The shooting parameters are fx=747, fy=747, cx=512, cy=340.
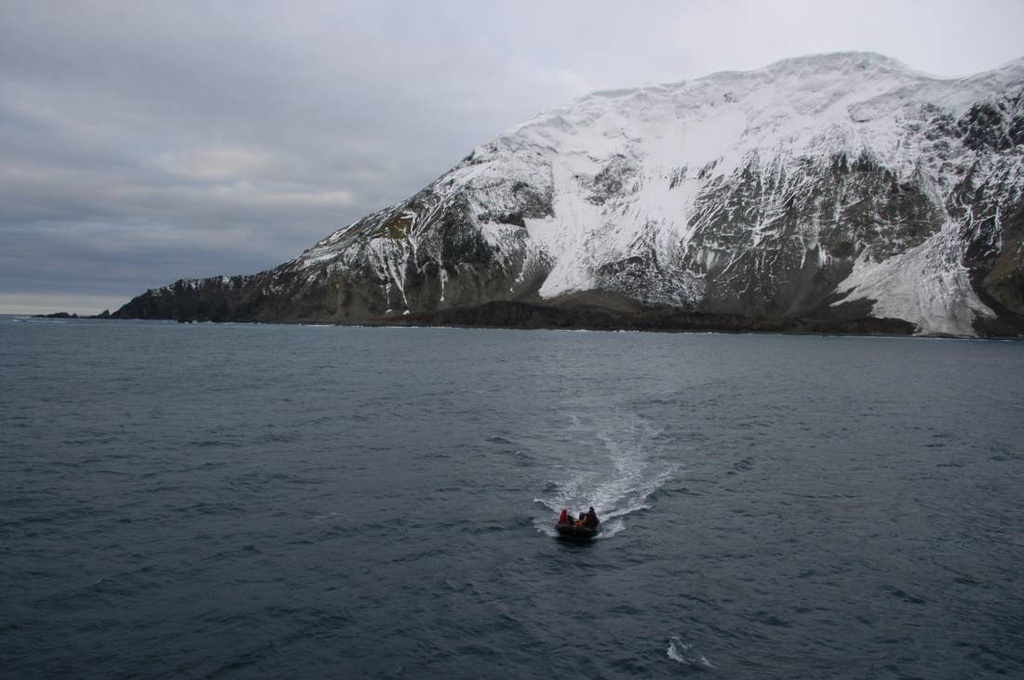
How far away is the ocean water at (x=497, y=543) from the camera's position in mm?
26812

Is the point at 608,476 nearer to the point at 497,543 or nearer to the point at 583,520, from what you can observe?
the point at 583,520

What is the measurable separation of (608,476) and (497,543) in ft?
52.6

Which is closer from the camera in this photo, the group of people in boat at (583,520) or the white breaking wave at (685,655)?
the white breaking wave at (685,655)

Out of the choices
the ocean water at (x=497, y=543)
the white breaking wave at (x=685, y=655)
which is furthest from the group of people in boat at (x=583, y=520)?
the white breaking wave at (x=685, y=655)

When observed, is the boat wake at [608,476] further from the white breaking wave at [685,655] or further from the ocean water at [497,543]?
the white breaking wave at [685,655]

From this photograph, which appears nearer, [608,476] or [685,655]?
[685,655]

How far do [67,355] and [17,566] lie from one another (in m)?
135

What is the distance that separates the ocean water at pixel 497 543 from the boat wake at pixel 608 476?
30 centimetres

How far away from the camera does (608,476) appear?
51.4m

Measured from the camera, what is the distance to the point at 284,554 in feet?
115

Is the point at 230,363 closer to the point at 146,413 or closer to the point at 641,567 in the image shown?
the point at 146,413

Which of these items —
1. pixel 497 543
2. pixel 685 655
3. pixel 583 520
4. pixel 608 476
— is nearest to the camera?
pixel 685 655

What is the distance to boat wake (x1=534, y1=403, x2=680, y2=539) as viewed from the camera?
4331 cm

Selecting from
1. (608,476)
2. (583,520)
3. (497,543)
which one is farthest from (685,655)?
(608,476)
